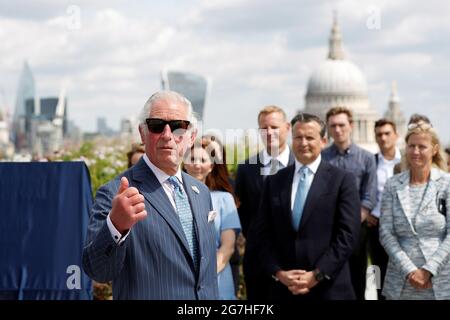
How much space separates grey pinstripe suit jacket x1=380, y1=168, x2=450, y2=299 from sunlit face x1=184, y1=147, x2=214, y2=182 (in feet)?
5.14

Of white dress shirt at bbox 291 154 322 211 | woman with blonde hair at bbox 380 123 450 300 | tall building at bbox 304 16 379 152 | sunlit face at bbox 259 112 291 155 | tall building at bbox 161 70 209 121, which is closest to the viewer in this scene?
woman with blonde hair at bbox 380 123 450 300

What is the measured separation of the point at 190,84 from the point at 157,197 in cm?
5027

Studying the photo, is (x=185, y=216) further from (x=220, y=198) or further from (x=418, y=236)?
(x=418, y=236)

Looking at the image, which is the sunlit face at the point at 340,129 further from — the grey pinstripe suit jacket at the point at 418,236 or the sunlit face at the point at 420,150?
the sunlit face at the point at 420,150

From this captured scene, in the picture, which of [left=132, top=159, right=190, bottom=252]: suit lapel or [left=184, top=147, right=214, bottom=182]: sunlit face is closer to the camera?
[left=132, top=159, right=190, bottom=252]: suit lapel

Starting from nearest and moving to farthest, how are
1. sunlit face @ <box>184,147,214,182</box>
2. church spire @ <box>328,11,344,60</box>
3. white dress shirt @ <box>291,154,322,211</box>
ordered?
white dress shirt @ <box>291,154,322,211</box>, sunlit face @ <box>184,147,214,182</box>, church spire @ <box>328,11,344,60</box>

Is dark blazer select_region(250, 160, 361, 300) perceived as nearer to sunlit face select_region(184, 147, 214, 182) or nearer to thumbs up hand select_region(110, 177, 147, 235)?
sunlit face select_region(184, 147, 214, 182)

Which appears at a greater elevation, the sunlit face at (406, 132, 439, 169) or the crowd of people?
the sunlit face at (406, 132, 439, 169)

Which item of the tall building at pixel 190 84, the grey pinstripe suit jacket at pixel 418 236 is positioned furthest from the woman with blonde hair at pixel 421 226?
the tall building at pixel 190 84

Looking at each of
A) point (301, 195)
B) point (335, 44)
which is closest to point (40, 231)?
point (301, 195)

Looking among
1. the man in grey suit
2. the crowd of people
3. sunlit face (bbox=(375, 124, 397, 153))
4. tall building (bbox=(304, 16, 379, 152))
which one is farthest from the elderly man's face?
tall building (bbox=(304, 16, 379, 152))

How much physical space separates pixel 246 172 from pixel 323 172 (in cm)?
124

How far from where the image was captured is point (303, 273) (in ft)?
22.0

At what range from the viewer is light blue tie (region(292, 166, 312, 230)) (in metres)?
6.83
